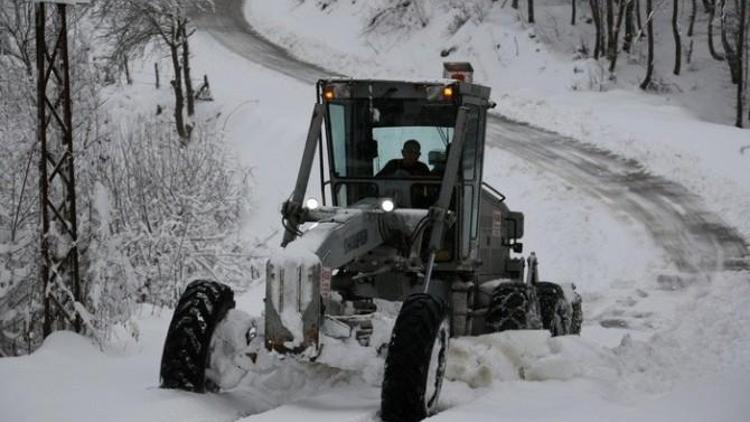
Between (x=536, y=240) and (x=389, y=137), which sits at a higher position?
(x=389, y=137)

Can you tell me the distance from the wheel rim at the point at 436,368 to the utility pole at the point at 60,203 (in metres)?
4.00

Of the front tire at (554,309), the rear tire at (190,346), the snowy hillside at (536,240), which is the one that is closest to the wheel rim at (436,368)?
the snowy hillside at (536,240)

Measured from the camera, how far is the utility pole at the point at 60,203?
1045 centimetres

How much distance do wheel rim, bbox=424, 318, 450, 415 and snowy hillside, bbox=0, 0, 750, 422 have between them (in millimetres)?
158

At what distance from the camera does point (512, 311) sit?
10.5 metres

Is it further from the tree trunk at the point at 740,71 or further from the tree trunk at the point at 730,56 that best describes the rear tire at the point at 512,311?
the tree trunk at the point at 730,56

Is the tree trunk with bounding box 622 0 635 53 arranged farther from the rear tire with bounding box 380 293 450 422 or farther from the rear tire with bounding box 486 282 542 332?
the rear tire with bounding box 380 293 450 422

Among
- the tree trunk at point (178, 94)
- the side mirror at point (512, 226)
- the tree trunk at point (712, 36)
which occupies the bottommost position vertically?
the side mirror at point (512, 226)

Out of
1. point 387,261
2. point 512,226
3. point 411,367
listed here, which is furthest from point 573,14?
point 411,367

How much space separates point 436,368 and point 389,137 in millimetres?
2817

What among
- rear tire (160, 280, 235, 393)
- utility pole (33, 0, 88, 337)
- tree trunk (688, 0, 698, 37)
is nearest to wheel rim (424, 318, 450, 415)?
rear tire (160, 280, 235, 393)

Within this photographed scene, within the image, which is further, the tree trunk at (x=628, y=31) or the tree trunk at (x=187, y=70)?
the tree trunk at (x=628, y=31)

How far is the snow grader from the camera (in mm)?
7883

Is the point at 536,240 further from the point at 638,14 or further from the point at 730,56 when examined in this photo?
Result: the point at 638,14
